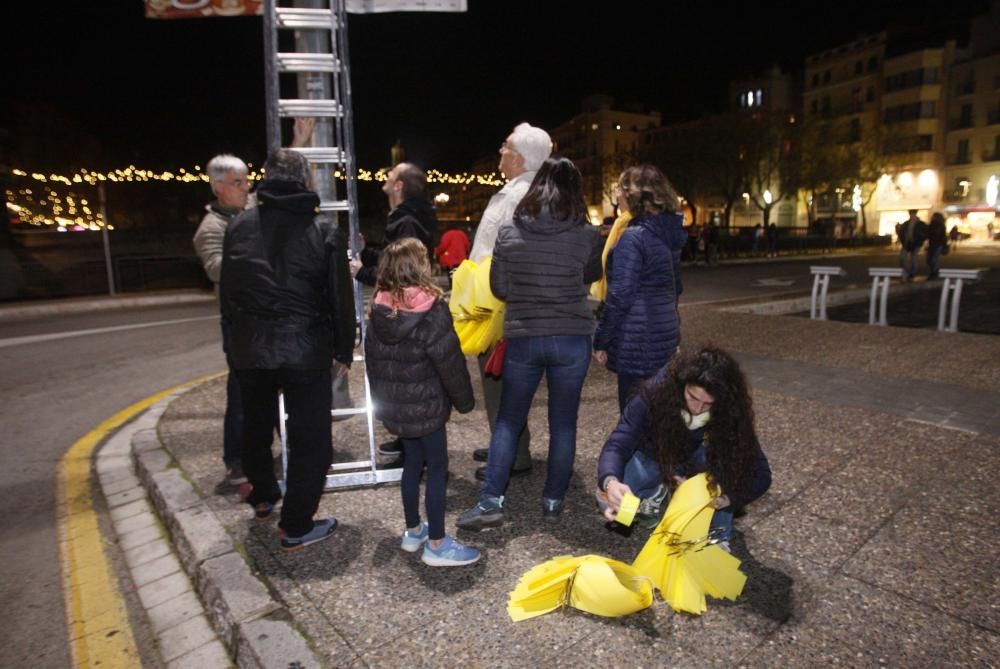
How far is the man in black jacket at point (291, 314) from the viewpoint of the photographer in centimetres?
281

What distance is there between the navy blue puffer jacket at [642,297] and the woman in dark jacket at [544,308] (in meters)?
0.18

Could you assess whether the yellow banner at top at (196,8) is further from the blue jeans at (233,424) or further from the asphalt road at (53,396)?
the asphalt road at (53,396)

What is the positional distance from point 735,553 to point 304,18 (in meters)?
3.92

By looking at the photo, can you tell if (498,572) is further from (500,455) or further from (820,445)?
(820,445)

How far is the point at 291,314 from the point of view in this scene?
2.85 metres

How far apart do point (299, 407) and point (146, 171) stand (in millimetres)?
33652

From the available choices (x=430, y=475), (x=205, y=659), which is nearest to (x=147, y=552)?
(x=205, y=659)

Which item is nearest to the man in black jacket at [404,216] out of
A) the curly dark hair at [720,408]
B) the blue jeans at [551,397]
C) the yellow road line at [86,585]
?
the blue jeans at [551,397]

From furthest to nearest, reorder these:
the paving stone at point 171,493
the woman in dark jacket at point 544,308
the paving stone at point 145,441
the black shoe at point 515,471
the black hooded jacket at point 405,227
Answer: the paving stone at point 145,441, the black shoe at point 515,471, the paving stone at point 171,493, the black hooded jacket at point 405,227, the woman in dark jacket at point 544,308

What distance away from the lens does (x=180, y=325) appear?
37.5ft

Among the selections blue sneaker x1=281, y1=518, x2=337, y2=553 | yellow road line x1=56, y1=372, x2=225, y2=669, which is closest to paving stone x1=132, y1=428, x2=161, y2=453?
yellow road line x1=56, y1=372, x2=225, y2=669

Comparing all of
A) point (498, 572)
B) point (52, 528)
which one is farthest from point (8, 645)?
point (498, 572)

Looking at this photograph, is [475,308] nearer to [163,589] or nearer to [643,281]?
[643,281]

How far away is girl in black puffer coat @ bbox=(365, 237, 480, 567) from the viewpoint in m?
2.83
